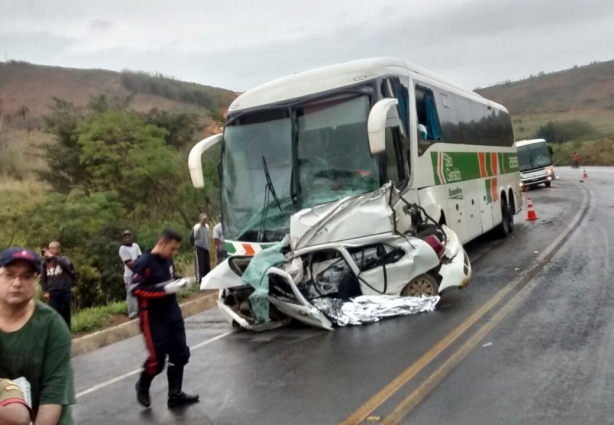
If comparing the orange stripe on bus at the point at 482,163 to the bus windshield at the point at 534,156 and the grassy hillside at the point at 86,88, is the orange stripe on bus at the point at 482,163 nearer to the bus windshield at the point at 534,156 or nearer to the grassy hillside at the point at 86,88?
the bus windshield at the point at 534,156

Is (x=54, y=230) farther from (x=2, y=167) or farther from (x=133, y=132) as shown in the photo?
(x=2, y=167)

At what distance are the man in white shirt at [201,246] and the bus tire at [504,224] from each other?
23.8ft

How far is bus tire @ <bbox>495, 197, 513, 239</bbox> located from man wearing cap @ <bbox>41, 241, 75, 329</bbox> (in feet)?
35.5

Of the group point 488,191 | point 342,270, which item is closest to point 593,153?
point 488,191

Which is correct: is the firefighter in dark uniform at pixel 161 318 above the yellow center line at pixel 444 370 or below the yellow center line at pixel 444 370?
above

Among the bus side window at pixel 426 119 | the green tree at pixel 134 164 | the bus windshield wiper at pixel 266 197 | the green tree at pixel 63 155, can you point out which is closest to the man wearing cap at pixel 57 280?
the bus windshield wiper at pixel 266 197

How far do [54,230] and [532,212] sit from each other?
14214 millimetres

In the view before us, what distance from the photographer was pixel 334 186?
1005 centimetres

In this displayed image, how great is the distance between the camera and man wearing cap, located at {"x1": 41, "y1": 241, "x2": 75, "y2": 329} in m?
11.0

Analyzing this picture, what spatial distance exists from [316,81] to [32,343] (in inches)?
309

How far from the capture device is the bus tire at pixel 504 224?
17891 millimetres

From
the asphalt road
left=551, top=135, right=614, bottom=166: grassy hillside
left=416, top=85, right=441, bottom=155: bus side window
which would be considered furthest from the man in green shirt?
left=551, top=135, right=614, bottom=166: grassy hillside

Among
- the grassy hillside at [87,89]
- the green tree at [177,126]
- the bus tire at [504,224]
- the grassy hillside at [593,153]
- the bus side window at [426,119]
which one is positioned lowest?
the grassy hillside at [593,153]

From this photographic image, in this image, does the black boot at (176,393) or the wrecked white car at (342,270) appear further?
→ the wrecked white car at (342,270)
